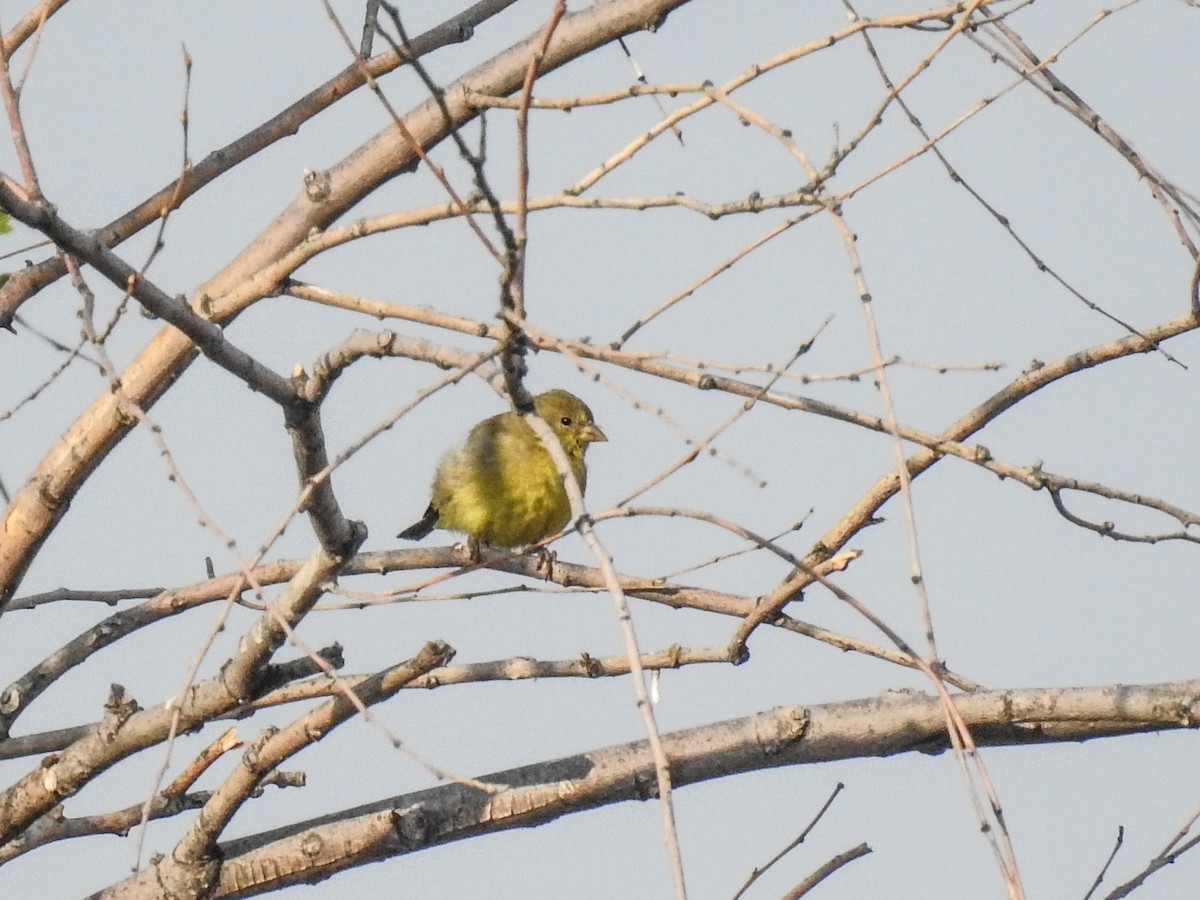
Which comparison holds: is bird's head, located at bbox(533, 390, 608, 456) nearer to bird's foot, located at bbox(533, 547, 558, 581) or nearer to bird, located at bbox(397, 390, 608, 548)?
bird, located at bbox(397, 390, 608, 548)

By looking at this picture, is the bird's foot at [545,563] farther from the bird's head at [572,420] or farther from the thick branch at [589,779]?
the bird's head at [572,420]

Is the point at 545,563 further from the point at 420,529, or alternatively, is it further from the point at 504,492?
the point at 420,529

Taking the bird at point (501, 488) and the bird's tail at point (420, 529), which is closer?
the bird at point (501, 488)

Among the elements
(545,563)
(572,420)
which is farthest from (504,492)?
(545,563)

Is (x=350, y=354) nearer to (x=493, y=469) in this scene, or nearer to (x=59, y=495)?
(x=59, y=495)

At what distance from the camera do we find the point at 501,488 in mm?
7152

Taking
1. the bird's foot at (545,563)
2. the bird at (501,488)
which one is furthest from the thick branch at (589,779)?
the bird at (501,488)

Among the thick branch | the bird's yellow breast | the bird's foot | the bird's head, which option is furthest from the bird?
the thick branch

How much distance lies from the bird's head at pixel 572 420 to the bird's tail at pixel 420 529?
2.40 feet

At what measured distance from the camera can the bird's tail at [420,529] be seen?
Answer: 812 centimetres

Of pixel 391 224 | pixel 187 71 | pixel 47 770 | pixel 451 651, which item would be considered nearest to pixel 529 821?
pixel 451 651

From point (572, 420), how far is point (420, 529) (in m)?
0.92

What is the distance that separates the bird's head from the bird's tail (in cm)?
73

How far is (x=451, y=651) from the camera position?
3.71 metres
